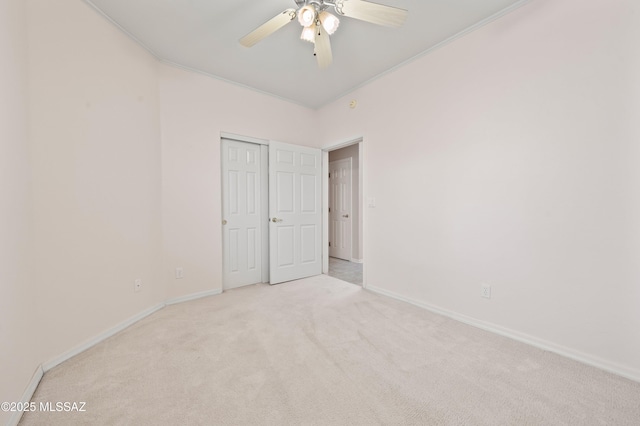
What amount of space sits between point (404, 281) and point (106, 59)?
11.8ft

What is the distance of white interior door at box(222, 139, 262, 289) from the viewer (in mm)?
3154

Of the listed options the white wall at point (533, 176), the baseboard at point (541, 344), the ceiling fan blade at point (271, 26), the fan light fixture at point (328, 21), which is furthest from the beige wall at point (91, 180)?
the baseboard at point (541, 344)

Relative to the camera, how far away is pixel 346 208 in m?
5.16

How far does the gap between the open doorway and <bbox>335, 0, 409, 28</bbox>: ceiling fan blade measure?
10.6ft

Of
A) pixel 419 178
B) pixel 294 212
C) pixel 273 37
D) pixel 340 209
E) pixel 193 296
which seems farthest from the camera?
pixel 340 209

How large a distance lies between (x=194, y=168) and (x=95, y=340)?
184 centimetres

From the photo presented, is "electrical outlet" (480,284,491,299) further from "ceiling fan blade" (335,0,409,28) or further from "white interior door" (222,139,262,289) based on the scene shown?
"white interior door" (222,139,262,289)

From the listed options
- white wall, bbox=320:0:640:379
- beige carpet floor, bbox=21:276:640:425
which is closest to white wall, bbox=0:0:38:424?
beige carpet floor, bbox=21:276:640:425

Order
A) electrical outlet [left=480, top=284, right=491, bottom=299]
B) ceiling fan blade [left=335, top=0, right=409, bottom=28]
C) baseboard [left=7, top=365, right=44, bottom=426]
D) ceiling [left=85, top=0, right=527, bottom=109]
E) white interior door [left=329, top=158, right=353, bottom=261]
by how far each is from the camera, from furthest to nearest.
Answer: white interior door [left=329, top=158, right=353, bottom=261] → electrical outlet [left=480, top=284, right=491, bottom=299] → ceiling [left=85, top=0, right=527, bottom=109] → ceiling fan blade [left=335, top=0, right=409, bottom=28] → baseboard [left=7, top=365, right=44, bottom=426]

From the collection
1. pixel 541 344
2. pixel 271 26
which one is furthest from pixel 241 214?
pixel 541 344

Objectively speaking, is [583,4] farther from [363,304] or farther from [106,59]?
[106,59]

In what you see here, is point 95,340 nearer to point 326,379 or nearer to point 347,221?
point 326,379

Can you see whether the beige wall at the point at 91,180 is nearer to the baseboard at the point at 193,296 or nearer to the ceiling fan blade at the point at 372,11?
the baseboard at the point at 193,296

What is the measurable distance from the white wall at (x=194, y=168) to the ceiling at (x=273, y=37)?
247mm
